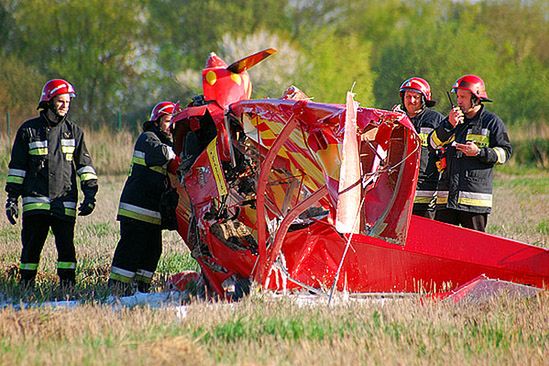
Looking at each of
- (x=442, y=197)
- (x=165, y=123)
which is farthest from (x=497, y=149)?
(x=165, y=123)

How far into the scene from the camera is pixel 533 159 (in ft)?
84.7

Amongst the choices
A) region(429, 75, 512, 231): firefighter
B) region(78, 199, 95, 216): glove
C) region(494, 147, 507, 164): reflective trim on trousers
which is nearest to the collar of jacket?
region(78, 199, 95, 216): glove

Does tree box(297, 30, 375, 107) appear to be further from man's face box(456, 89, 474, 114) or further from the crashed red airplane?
the crashed red airplane

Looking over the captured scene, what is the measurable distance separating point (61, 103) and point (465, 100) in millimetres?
3426

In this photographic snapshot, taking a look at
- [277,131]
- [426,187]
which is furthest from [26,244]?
[426,187]

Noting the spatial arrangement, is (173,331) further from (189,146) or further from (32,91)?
(32,91)

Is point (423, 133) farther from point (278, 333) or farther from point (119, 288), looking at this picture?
point (278, 333)

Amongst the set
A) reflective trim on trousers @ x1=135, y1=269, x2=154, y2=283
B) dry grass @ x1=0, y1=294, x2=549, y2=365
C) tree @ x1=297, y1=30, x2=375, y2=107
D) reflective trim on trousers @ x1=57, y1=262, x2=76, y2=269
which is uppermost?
tree @ x1=297, y1=30, x2=375, y2=107

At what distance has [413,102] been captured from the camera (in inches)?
337

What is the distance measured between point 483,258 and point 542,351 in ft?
6.24

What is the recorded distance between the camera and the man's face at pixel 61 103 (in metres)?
7.64

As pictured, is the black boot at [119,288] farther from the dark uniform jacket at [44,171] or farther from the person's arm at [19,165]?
the person's arm at [19,165]

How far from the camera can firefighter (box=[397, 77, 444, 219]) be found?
839 cm

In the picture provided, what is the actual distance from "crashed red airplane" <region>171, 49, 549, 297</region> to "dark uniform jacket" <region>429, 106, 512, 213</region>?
0.93 metres
